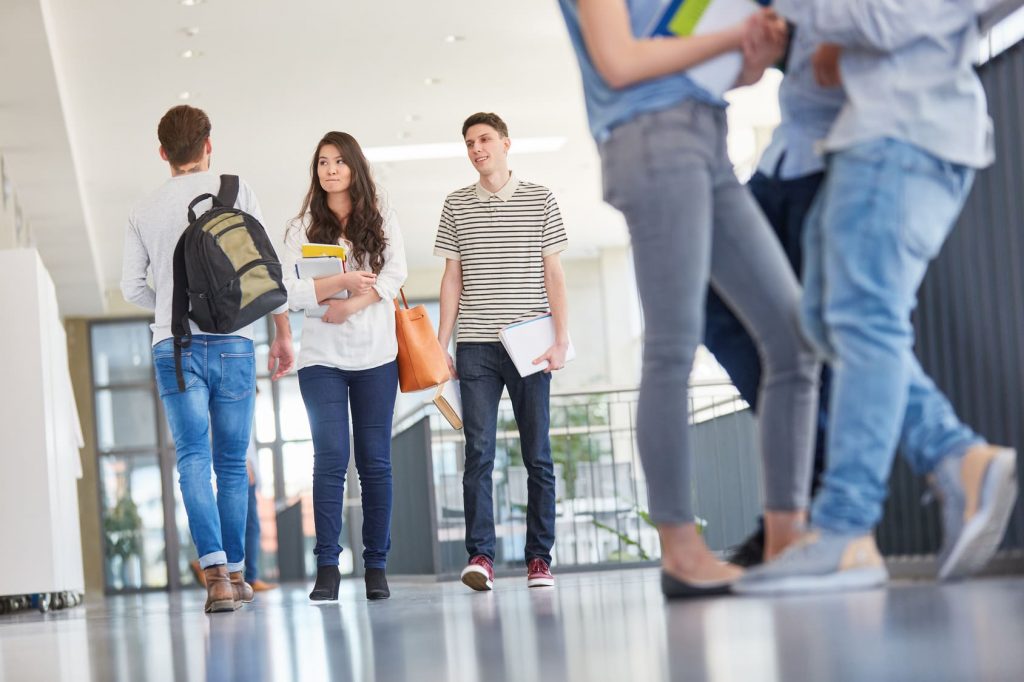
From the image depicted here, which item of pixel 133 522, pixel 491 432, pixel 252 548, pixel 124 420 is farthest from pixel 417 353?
pixel 124 420

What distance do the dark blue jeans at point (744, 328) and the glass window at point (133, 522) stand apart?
15008mm

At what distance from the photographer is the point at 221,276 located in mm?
3277

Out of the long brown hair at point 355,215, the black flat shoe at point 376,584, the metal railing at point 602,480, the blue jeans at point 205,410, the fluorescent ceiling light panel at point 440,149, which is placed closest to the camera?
the blue jeans at point 205,410

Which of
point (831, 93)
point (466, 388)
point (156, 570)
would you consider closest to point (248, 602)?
point (466, 388)

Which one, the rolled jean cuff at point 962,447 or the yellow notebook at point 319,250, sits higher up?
the yellow notebook at point 319,250

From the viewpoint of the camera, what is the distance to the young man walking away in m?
3.39

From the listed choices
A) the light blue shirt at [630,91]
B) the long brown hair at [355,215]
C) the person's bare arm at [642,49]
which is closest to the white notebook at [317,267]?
the long brown hair at [355,215]

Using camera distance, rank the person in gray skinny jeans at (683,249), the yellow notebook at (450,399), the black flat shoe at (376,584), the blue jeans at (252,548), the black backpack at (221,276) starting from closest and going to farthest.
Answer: the person in gray skinny jeans at (683,249) → the black backpack at (221,276) → the black flat shoe at (376,584) → the yellow notebook at (450,399) → the blue jeans at (252,548)

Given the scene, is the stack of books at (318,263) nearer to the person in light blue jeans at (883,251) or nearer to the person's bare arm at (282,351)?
the person's bare arm at (282,351)

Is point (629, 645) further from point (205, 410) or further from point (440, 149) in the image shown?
point (440, 149)

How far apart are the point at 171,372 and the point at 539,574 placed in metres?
1.28

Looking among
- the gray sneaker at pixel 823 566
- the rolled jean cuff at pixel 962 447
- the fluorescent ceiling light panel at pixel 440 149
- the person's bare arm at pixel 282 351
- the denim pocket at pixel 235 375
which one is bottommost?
the gray sneaker at pixel 823 566

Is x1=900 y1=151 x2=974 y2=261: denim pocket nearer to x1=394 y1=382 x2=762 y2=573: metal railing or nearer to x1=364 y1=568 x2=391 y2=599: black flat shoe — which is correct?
x1=364 y1=568 x2=391 y2=599: black flat shoe

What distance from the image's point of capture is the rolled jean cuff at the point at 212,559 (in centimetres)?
340
